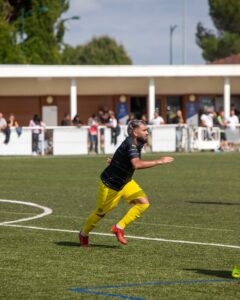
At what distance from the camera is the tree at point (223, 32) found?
116625 millimetres

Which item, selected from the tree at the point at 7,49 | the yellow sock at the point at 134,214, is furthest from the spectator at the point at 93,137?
the yellow sock at the point at 134,214

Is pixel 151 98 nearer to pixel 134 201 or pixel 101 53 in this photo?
pixel 134 201

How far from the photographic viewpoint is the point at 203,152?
140 feet

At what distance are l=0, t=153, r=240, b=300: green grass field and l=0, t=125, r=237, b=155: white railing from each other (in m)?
13.7

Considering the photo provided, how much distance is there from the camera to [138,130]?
1298 centimetres

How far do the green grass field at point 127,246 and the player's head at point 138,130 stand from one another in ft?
4.63

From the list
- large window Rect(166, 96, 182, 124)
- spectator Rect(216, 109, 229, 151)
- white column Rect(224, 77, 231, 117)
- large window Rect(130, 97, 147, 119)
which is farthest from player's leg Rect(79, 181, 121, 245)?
large window Rect(166, 96, 182, 124)

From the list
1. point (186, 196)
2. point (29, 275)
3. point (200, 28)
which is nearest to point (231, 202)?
point (186, 196)

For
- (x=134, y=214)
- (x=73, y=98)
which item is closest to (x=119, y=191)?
(x=134, y=214)

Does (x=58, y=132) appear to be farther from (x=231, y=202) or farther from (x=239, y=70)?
(x=231, y=202)

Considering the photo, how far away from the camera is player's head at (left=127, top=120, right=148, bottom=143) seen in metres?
13.0

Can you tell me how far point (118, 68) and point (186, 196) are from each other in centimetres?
A: 2963

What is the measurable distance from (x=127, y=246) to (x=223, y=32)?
361 ft

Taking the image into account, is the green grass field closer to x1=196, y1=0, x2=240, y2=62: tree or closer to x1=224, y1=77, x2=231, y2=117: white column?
x1=224, y1=77, x2=231, y2=117: white column
